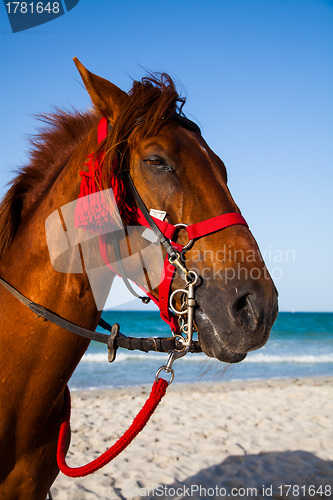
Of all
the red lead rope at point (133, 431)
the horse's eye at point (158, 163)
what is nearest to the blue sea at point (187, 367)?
the red lead rope at point (133, 431)

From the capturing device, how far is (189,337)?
1532mm

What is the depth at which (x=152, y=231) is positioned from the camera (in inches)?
63.0

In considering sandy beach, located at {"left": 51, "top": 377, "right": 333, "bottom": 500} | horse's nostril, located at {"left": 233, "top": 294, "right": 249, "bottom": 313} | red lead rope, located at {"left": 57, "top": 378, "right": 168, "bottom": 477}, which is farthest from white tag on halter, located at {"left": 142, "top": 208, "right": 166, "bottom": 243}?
sandy beach, located at {"left": 51, "top": 377, "right": 333, "bottom": 500}

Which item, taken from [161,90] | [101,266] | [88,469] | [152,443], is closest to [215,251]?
[101,266]

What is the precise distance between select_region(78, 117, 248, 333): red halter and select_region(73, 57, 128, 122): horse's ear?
53 millimetres

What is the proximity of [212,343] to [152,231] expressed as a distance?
502mm

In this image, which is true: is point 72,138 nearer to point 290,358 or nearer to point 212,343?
point 212,343

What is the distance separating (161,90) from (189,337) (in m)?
1.11

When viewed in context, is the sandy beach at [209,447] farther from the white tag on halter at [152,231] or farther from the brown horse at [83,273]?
the white tag on halter at [152,231]

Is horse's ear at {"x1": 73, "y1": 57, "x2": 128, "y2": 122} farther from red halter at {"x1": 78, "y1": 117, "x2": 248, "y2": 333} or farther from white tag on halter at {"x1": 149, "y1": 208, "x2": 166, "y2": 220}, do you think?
white tag on halter at {"x1": 149, "y1": 208, "x2": 166, "y2": 220}

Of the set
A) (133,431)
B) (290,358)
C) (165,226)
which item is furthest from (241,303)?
(290,358)

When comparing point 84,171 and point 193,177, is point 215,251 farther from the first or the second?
point 84,171

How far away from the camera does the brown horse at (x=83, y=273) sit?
1.46 meters

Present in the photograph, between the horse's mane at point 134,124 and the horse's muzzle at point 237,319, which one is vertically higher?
the horse's mane at point 134,124
